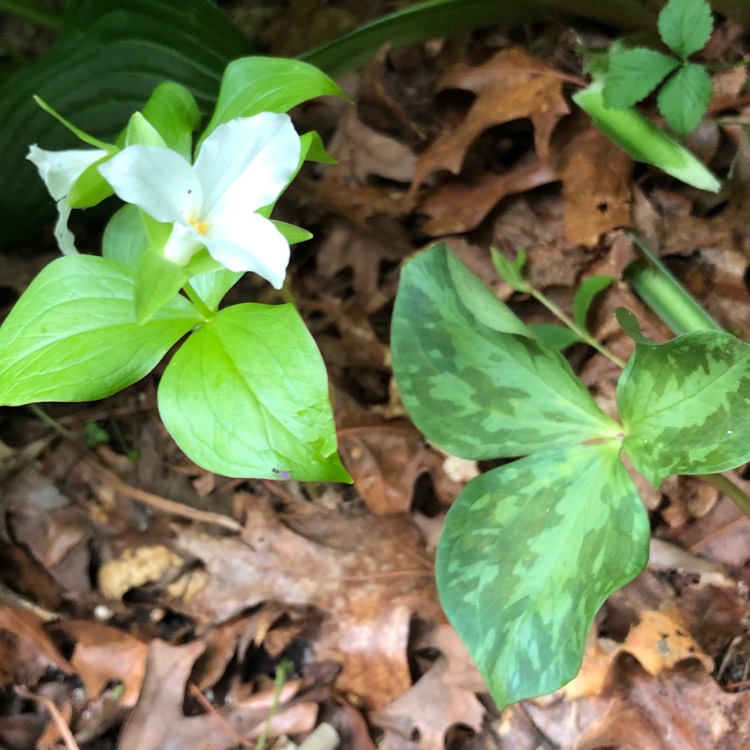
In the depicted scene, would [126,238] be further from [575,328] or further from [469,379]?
[575,328]

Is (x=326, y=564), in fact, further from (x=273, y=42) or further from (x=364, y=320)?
(x=273, y=42)

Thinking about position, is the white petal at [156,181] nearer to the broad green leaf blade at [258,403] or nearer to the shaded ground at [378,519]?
the broad green leaf blade at [258,403]

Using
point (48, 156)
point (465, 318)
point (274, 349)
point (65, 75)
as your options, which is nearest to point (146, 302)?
point (274, 349)

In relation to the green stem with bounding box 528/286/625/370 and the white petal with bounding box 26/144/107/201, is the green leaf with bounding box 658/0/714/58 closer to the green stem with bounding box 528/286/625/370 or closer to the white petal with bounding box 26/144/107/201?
the green stem with bounding box 528/286/625/370

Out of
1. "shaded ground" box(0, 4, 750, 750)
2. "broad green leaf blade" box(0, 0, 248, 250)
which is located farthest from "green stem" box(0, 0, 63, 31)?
"shaded ground" box(0, 4, 750, 750)

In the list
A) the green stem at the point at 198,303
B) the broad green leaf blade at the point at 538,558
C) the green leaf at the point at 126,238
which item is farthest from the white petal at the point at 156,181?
the broad green leaf blade at the point at 538,558
